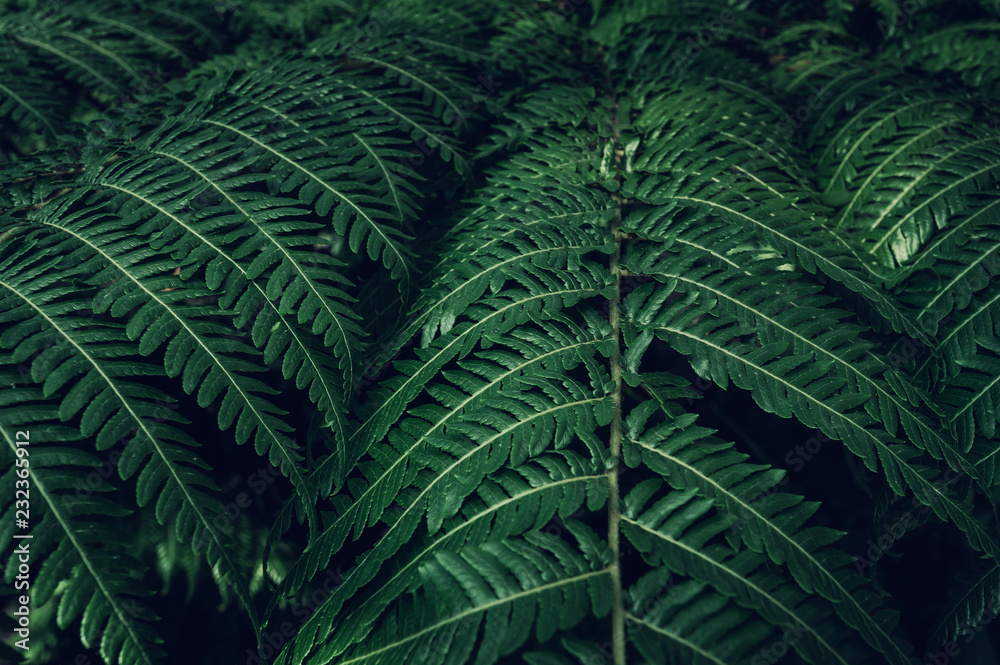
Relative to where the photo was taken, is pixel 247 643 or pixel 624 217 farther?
pixel 247 643

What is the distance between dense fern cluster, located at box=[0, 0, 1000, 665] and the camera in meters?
0.89

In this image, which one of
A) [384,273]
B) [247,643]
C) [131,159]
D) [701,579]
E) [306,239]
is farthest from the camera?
[247,643]

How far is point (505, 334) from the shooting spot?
1.18 meters

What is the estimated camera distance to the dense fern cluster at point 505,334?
0.89 metres

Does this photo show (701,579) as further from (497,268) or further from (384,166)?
(384,166)

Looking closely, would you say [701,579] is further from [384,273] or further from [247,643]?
[247,643]

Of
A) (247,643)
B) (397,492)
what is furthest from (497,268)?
(247,643)

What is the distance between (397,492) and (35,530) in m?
0.51

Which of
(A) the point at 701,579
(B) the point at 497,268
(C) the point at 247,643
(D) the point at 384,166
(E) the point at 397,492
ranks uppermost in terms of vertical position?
(D) the point at 384,166

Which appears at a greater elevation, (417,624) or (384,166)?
(384,166)

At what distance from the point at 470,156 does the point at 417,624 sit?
42.8 inches

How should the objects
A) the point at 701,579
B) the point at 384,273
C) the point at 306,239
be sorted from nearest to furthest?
the point at 701,579 → the point at 306,239 → the point at 384,273

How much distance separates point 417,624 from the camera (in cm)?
89

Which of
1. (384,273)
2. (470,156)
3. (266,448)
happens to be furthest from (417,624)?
(470,156)
